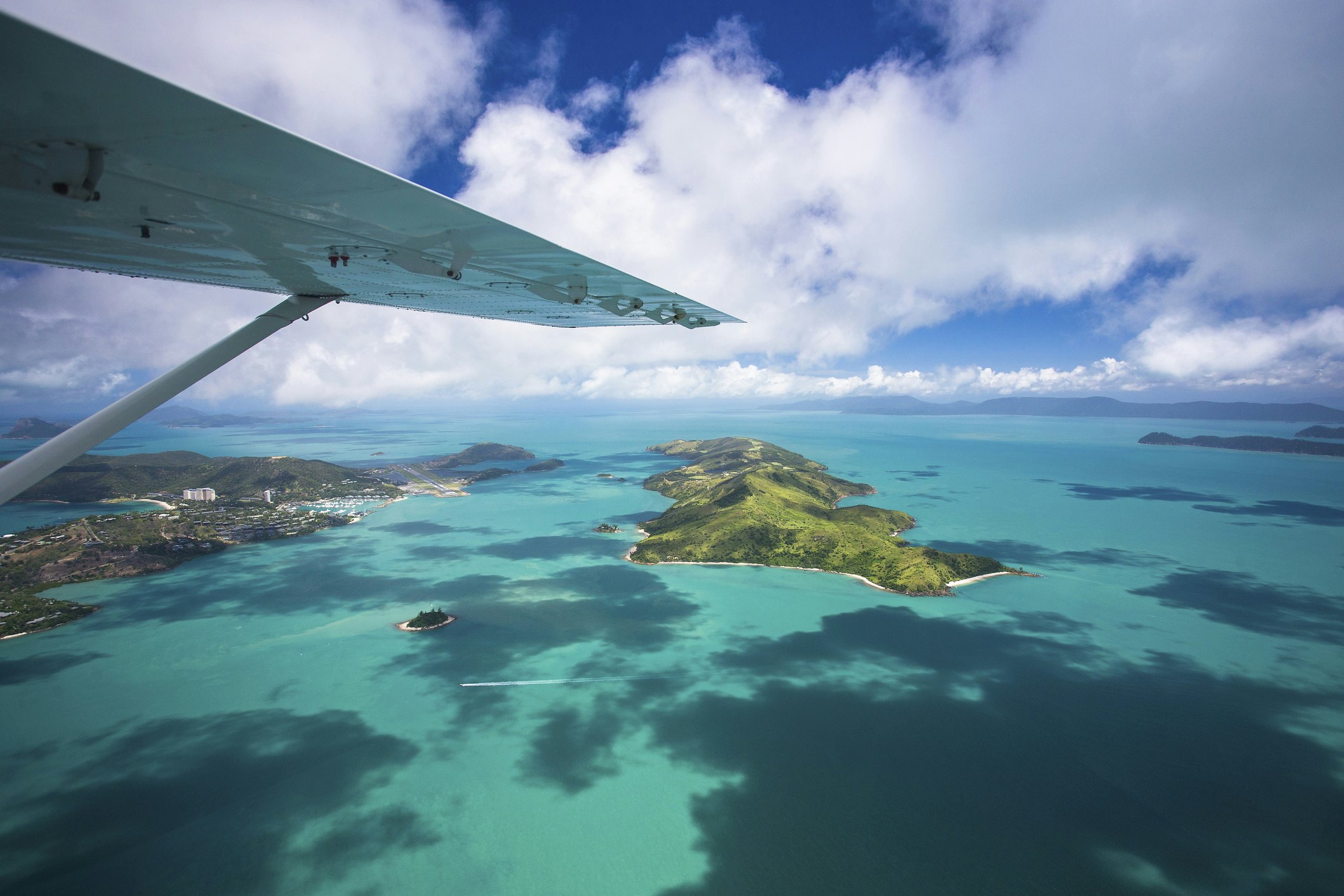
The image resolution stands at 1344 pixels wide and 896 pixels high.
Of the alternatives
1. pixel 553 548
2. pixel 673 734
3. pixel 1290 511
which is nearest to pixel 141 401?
pixel 673 734

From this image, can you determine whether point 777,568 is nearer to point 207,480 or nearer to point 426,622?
point 426,622

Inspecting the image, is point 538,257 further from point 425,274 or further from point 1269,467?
point 1269,467

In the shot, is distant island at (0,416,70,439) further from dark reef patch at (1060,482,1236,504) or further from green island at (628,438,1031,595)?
dark reef patch at (1060,482,1236,504)

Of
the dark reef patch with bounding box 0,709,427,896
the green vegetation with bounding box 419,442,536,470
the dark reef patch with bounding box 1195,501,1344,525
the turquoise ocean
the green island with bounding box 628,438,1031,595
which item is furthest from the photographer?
the green vegetation with bounding box 419,442,536,470

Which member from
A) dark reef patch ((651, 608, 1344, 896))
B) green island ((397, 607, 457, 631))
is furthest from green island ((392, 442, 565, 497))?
dark reef patch ((651, 608, 1344, 896))

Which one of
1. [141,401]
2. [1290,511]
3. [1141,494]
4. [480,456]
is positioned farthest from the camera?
[480,456]
